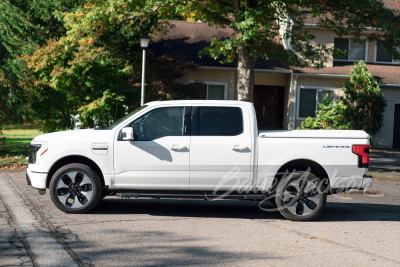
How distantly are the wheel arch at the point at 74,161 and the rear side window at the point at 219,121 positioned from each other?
1.82 meters

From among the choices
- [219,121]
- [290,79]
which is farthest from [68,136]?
[290,79]

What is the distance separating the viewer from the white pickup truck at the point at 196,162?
28.8 feet

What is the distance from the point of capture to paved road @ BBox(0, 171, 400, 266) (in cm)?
632

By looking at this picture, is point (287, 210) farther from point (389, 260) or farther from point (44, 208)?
point (44, 208)

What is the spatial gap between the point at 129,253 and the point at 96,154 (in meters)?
2.75

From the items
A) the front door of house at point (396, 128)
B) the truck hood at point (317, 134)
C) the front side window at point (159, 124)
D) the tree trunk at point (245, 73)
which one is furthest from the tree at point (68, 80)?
the front door of house at point (396, 128)

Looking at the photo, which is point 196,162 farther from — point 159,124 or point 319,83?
point 319,83

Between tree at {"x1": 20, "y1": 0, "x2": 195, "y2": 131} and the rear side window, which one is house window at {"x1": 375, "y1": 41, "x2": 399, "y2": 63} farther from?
the rear side window

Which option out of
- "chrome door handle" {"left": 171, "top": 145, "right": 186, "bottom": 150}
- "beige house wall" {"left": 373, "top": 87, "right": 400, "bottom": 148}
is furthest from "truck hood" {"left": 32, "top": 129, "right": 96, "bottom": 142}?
"beige house wall" {"left": 373, "top": 87, "right": 400, "bottom": 148}

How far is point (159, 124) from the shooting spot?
8.98 m

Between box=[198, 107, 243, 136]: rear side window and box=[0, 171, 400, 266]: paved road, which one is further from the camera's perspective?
box=[198, 107, 243, 136]: rear side window

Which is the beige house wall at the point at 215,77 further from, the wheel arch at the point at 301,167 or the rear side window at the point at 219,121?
the wheel arch at the point at 301,167

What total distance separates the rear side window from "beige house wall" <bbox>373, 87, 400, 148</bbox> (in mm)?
19282

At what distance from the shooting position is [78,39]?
19297mm
